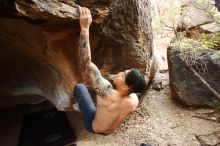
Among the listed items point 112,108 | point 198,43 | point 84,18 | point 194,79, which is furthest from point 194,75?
point 84,18

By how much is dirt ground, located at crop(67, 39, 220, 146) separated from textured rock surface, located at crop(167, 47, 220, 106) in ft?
0.84

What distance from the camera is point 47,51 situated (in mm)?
5344

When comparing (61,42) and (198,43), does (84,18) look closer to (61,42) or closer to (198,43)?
(61,42)

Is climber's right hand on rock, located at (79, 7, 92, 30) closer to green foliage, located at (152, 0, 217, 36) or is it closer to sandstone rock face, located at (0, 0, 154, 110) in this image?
sandstone rock face, located at (0, 0, 154, 110)

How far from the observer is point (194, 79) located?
6.65 meters

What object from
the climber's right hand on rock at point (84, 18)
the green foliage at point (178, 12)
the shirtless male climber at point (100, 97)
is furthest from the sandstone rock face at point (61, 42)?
the green foliage at point (178, 12)

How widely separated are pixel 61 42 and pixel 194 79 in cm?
315

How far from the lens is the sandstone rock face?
4305mm

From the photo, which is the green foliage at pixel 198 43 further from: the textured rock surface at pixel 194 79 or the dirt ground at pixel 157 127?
the dirt ground at pixel 157 127

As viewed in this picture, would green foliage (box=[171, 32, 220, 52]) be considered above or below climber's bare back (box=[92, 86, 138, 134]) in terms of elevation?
above

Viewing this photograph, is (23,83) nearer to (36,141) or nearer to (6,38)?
(36,141)

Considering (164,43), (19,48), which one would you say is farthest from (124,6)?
(164,43)

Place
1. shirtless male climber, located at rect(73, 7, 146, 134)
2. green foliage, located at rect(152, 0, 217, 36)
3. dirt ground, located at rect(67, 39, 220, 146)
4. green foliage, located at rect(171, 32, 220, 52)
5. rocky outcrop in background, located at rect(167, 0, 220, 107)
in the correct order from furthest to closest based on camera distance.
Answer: rocky outcrop in background, located at rect(167, 0, 220, 107) → dirt ground, located at rect(67, 39, 220, 146) → green foliage, located at rect(152, 0, 217, 36) → green foliage, located at rect(171, 32, 220, 52) → shirtless male climber, located at rect(73, 7, 146, 134)

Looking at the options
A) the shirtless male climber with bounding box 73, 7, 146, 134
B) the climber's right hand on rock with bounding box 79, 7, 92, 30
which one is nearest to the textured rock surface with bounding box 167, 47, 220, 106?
the shirtless male climber with bounding box 73, 7, 146, 134
